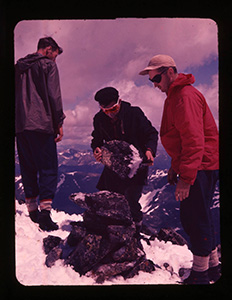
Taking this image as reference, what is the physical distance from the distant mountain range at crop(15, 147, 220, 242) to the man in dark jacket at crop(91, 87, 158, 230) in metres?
0.05

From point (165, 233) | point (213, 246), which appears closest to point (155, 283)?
point (165, 233)

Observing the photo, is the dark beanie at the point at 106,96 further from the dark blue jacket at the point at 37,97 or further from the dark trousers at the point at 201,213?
the dark trousers at the point at 201,213

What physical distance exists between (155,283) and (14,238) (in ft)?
3.22

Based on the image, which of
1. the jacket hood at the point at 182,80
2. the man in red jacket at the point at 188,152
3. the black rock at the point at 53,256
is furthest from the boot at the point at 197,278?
the jacket hood at the point at 182,80

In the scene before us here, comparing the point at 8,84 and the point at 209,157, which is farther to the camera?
the point at 8,84

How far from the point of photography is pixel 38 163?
175 cm

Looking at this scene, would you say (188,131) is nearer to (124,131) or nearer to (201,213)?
(124,131)

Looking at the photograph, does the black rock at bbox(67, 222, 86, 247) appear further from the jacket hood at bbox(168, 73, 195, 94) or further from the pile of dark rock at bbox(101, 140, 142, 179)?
the jacket hood at bbox(168, 73, 195, 94)

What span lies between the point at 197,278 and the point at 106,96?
1.32 m

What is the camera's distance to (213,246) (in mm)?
1650

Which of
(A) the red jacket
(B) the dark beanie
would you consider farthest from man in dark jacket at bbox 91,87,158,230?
(A) the red jacket

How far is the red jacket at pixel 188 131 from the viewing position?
4.97ft

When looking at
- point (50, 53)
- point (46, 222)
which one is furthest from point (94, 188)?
point (50, 53)

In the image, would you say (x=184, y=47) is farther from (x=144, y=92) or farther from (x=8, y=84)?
(x=8, y=84)
